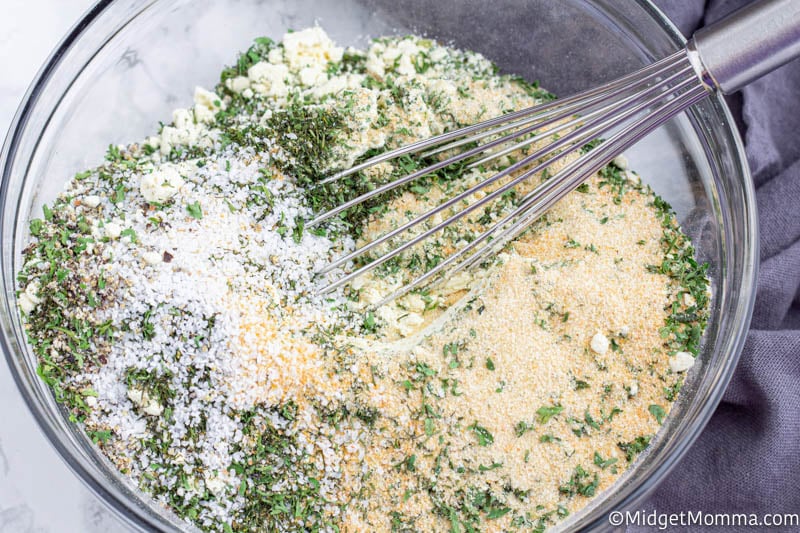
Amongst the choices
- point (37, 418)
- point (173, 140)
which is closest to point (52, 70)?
point (173, 140)

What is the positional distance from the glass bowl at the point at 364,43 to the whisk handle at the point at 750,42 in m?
0.30

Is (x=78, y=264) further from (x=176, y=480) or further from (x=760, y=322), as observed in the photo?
(x=760, y=322)

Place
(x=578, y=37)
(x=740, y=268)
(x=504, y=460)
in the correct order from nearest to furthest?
(x=504, y=460), (x=740, y=268), (x=578, y=37)

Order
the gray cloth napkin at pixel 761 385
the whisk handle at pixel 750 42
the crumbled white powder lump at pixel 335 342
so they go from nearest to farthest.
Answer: the whisk handle at pixel 750 42, the crumbled white powder lump at pixel 335 342, the gray cloth napkin at pixel 761 385

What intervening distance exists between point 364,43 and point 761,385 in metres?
1.12

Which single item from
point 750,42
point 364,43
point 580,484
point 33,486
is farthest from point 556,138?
point 33,486

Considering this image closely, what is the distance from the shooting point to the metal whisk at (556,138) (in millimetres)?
964

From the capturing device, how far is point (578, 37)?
1426 millimetres

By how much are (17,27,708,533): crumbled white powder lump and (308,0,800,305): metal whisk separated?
4 cm

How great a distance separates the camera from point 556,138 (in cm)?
129

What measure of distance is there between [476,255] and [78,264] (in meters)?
0.69

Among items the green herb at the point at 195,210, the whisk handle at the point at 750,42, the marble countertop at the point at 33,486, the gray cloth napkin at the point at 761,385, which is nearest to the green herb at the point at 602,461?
the gray cloth napkin at the point at 761,385

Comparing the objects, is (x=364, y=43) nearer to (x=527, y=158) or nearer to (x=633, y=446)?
(x=527, y=158)

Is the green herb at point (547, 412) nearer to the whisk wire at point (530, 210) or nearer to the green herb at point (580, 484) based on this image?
the green herb at point (580, 484)
